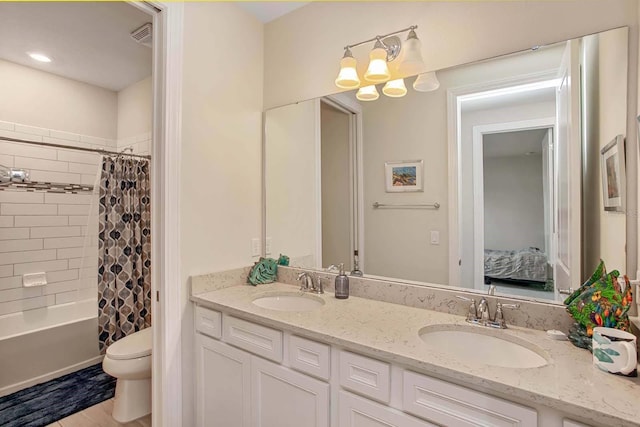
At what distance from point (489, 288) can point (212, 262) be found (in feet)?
4.74

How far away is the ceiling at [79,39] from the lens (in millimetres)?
2023

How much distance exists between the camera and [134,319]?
9.50 ft

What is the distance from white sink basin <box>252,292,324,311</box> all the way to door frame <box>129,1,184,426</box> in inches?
18.1

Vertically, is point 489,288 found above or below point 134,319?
above

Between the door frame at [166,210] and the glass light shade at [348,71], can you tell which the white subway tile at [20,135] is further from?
the glass light shade at [348,71]

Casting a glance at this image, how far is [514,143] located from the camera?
1457 millimetres

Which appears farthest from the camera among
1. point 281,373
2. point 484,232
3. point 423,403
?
point 484,232

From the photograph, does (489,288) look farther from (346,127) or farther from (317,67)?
(317,67)

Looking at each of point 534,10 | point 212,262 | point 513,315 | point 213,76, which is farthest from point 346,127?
point 513,315

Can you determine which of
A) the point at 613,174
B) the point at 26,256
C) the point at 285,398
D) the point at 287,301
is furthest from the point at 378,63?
the point at 26,256

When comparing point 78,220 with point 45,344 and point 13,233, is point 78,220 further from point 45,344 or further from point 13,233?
point 45,344

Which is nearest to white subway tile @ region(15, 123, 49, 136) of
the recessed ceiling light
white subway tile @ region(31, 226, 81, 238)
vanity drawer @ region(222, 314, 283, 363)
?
the recessed ceiling light

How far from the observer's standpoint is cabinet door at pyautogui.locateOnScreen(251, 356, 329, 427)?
125 cm

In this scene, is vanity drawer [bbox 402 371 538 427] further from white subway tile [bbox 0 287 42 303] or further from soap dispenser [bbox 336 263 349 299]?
white subway tile [bbox 0 287 42 303]
